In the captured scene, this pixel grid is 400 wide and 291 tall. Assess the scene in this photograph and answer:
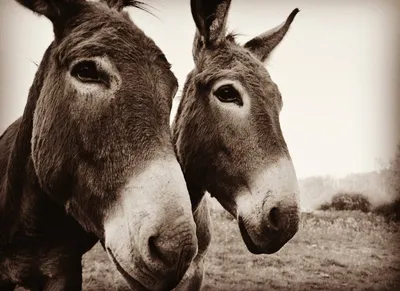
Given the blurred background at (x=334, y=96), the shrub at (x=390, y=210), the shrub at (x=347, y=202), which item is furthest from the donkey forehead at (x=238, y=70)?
the shrub at (x=390, y=210)

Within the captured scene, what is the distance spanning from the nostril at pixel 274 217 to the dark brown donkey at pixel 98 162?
0.45 meters

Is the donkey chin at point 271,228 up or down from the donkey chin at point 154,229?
down

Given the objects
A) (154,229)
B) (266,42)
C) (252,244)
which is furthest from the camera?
(266,42)

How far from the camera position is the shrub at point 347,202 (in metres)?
1.93

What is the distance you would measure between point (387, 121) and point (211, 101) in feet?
3.04

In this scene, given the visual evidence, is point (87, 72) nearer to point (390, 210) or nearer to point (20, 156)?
point (20, 156)

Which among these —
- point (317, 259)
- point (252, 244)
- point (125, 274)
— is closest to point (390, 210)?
point (317, 259)

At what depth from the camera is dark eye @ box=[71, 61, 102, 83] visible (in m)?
1.07

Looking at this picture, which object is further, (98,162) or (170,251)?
(98,162)

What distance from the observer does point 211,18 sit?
1561 mm

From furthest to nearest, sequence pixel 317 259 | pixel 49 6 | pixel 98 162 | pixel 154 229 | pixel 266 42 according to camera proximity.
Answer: pixel 317 259, pixel 266 42, pixel 49 6, pixel 98 162, pixel 154 229

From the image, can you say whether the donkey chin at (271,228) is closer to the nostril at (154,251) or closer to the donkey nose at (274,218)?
the donkey nose at (274,218)

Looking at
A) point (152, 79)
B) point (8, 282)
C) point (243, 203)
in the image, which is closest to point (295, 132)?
point (243, 203)

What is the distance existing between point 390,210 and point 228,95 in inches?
38.4
